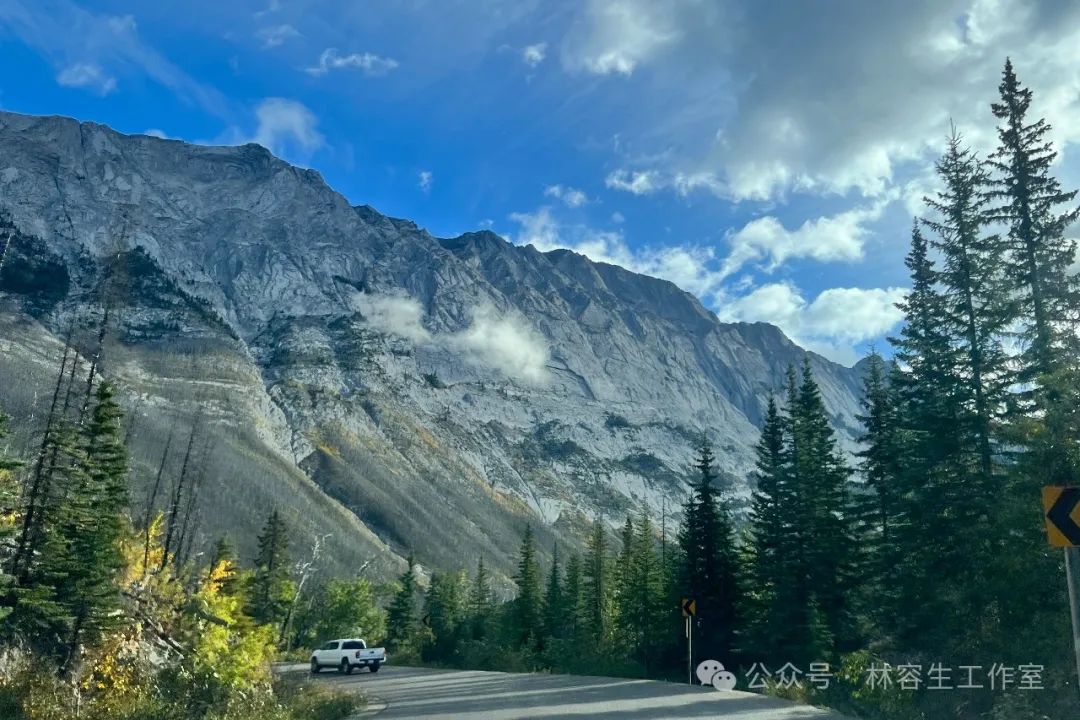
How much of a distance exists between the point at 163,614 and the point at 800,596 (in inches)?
1000

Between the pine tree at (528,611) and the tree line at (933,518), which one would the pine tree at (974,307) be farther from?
the pine tree at (528,611)

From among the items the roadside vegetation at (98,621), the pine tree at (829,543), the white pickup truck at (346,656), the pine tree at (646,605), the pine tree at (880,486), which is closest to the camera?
the roadside vegetation at (98,621)

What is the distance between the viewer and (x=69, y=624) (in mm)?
23594

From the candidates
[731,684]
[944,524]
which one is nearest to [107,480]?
[731,684]

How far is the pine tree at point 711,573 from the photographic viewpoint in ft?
115

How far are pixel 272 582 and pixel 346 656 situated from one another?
33513 mm

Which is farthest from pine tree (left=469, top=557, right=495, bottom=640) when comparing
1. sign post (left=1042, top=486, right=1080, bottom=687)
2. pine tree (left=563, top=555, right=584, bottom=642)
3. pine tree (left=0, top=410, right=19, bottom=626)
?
sign post (left=1042, top=486, right=1080, bottom=687)

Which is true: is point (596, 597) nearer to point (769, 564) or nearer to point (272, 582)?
point (769, 564)

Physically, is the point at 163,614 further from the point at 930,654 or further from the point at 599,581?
the point at 599,581

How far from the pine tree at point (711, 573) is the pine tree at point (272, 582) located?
1816 inches

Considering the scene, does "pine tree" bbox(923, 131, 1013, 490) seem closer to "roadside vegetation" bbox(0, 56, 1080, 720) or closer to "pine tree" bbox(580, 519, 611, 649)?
"roadside vegetation" bbox(0, 56, 1080, 720)

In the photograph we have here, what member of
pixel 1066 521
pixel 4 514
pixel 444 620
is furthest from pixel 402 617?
pixel 1066 521

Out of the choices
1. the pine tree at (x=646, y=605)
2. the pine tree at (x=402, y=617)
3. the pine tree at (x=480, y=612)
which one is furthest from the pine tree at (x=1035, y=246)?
the pine tree at (x=402, y=617)

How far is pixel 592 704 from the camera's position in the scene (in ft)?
57.3
